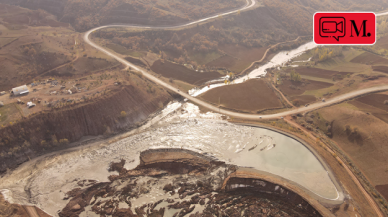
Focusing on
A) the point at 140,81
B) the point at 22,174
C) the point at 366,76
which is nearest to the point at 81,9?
the point at 140,81

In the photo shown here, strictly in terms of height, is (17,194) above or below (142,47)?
below

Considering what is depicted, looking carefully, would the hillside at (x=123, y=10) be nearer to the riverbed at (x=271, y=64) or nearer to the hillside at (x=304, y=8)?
the hillside at (x=304, y=8)

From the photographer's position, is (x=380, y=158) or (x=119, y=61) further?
(x=119, y=61)

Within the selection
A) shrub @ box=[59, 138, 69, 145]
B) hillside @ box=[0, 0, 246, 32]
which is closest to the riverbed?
shrub @ box=[59, 138, 69, 145]

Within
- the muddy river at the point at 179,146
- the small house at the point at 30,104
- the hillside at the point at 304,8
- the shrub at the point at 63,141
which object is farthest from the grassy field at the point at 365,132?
the hillside at the point at 304,8

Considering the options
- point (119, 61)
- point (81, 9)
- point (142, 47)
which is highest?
point (81, 9)

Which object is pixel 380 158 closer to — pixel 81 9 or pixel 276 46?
pixel 276 46
